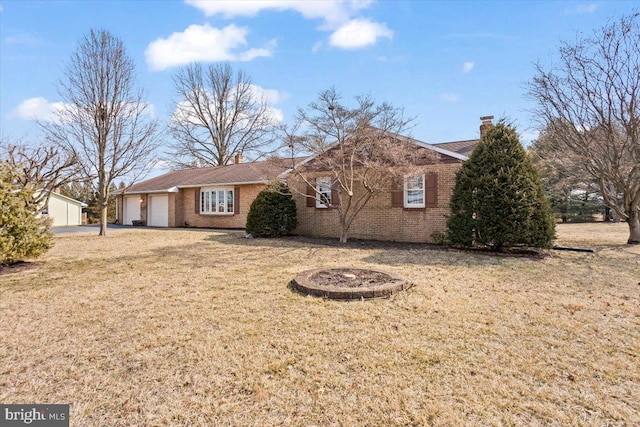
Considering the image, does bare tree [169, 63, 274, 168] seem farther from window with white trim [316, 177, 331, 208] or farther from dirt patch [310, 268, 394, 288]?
dirt patch [310, 268, 394, 288]

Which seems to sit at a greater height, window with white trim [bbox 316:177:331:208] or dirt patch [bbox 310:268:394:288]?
window with white trim [bbox 316:177:331:208]

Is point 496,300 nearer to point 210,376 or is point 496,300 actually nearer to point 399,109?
point 210,376

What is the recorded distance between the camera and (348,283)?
570 centimetres

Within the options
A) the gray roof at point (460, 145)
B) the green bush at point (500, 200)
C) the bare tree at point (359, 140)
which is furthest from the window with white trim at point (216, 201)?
the green bush at point (500, 200)

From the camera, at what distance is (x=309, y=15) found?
1010 centimetres

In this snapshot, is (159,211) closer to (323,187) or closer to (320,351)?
(323,187)

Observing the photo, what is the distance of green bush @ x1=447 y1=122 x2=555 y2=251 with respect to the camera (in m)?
9.08

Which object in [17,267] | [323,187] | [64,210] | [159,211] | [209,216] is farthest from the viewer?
[64,210]

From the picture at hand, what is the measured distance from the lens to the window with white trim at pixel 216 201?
1898cm

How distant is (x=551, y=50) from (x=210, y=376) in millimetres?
15607

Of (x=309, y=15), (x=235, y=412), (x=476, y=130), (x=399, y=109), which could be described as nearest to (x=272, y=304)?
(x=235, y=412)

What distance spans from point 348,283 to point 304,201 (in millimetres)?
9645

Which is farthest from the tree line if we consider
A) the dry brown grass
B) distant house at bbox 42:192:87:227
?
distant house at bbox 42:192:87:227

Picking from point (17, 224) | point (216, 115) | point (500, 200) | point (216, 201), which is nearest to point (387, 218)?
point (500, 200)
